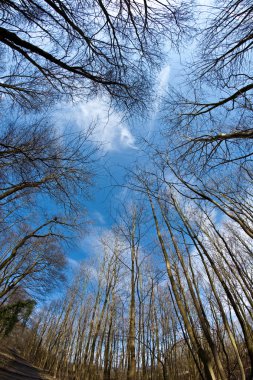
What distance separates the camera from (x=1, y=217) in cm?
575

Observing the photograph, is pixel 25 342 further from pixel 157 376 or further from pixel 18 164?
pixel 18 164

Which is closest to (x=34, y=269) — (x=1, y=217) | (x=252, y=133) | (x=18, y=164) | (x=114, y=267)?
(x=114, y=267)

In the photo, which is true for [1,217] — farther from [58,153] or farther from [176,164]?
[176,164]

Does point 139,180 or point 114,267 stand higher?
point 114,267

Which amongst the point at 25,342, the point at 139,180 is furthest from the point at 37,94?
the point at 25,342

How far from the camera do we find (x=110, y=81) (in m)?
3.09

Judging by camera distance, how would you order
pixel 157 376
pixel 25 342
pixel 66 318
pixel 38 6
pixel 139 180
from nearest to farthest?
pixel 38 6, pixel 139 180, pixel 157 376, pixel 66 318, pixel 25 342

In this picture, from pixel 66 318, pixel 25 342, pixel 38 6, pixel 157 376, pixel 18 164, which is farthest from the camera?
pixel 25 342

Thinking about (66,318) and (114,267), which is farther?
(66,318)

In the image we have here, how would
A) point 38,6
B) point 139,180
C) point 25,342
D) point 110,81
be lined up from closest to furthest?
point 38,6 < point 110,81 < point 139,180 < point 25,342

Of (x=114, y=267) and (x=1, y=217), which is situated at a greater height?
(x=114, y=267)

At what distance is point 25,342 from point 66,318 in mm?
21935

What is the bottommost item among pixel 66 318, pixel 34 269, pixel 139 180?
pixel 139 180

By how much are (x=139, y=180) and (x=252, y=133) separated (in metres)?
1.92
